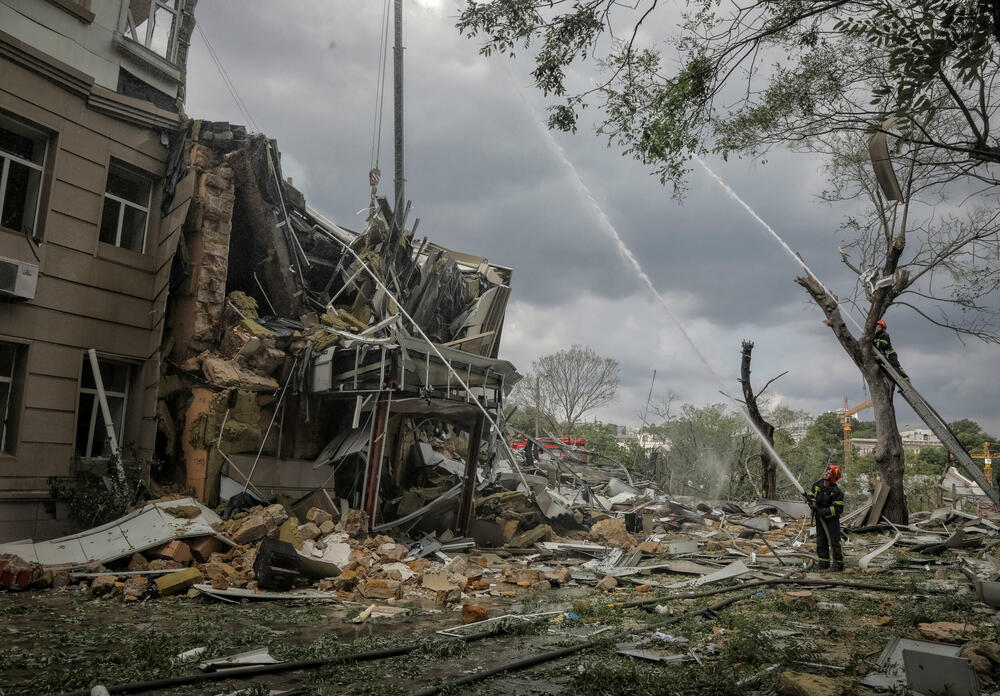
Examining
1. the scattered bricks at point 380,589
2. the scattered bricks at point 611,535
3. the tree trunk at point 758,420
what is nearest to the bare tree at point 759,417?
the tree trunk at point 758,420

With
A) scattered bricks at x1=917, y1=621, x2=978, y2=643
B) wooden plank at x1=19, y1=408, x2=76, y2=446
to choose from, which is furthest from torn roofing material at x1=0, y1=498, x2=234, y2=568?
scattered bricks at x1=917, y1=621, x2=978, y2=643

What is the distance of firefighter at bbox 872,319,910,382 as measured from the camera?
50.3 ft

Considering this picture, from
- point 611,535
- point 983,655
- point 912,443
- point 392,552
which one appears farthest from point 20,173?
point 912,443

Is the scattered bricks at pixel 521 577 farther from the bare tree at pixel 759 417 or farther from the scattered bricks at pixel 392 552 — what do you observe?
the bare tree at pixel 759 417

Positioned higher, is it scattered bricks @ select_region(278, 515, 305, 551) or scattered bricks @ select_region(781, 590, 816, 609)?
scattered bricks @ select_region(278, 515, 305, 551)

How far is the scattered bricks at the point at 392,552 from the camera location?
1140 centimetres

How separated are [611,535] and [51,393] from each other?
1110 cm

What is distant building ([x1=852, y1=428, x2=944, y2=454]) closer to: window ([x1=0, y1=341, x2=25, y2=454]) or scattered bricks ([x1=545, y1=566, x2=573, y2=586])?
scattered bricks ([x1=545, y1=566, x2=573, y2=586])

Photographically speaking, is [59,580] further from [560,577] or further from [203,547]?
[560,577]

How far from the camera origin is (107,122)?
12.3m

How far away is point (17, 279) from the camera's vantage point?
1055 cm

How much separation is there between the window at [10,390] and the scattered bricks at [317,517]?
468 cm

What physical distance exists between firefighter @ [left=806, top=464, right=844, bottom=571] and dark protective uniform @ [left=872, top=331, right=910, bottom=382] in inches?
207

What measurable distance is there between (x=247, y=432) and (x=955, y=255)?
1689 cm
